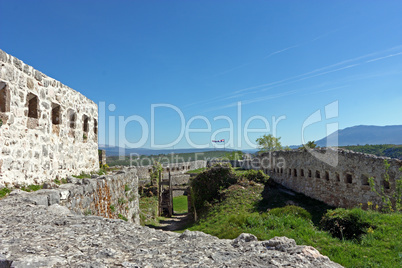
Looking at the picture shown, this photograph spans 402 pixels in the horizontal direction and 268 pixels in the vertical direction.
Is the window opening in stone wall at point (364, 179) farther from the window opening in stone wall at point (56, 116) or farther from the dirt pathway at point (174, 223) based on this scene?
the window opening in stone wall at point (56, 116)

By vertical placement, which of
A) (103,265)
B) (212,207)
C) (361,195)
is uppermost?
(103,265)

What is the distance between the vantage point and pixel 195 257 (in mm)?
2910

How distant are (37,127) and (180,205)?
2678 cm

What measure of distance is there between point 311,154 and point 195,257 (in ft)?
54.4

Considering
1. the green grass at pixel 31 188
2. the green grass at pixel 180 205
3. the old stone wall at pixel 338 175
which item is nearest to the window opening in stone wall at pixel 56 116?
the green grass at pixel 31 188

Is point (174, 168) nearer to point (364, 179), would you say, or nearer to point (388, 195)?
point (364, 179)

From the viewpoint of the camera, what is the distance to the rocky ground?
2.58m

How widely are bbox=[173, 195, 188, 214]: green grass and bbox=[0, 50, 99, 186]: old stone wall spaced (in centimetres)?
2199

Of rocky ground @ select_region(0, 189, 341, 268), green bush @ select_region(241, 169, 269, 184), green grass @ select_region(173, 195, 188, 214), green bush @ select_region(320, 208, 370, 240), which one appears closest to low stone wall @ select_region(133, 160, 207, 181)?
green grass @ select_region(173, 195, 188, 214)

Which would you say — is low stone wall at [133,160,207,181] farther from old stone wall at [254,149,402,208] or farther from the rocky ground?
the rocky ground

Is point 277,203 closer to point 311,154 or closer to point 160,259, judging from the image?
point 311,154

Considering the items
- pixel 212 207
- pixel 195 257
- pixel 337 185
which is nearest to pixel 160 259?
pixel 195 257

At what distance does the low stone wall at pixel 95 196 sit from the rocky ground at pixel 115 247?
845mm

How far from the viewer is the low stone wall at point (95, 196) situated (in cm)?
507
